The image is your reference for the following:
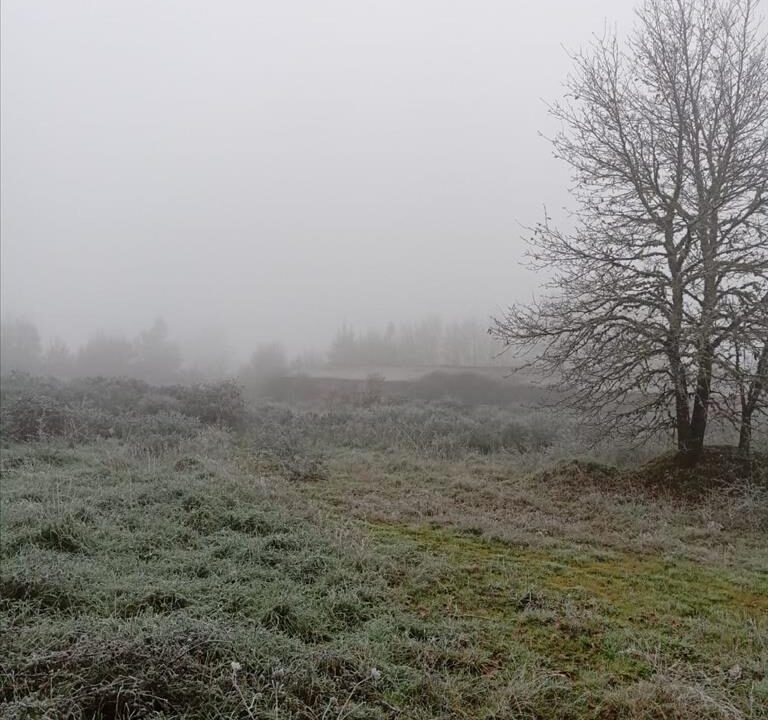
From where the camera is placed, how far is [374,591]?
4.75 m

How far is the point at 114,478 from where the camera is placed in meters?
8.17

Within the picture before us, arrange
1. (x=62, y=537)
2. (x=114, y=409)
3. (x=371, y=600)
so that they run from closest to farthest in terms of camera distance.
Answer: (x=371, y=600)
(x=62, y=537)
(x=114, y=409)

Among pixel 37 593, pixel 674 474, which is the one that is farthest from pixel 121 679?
pixel 674 474

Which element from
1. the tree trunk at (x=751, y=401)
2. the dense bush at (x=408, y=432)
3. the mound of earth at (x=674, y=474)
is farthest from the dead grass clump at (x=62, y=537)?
the tree trunk at (x=751, y=401)

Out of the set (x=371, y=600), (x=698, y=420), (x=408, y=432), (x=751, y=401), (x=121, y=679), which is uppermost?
(x=751, y=401)

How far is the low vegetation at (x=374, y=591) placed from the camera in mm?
3275

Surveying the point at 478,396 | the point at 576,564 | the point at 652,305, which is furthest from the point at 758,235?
the point at 478,396

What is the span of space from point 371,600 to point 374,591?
0.09 m

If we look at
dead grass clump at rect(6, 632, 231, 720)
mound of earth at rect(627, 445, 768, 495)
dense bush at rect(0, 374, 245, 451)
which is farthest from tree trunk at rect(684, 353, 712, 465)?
dense bush at rect(0, 374, 245, 451)

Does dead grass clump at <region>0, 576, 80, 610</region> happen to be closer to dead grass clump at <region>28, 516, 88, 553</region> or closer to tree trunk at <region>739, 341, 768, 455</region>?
dead grass clump at <region>28, 516, 88, 553</region>

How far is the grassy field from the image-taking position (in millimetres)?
3262

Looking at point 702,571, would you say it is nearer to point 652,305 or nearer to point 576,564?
point 576,564

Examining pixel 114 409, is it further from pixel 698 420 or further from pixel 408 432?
pixel 698 420

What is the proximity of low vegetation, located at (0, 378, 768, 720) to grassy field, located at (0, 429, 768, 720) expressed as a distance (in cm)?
2
